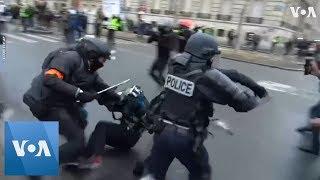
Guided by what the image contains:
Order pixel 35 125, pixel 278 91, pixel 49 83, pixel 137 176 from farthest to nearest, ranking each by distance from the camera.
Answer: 1. pixel 278 91
2. pixel 137 176
3. pixel 49 83
4. pixel 35 125

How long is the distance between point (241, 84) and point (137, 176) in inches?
72.6

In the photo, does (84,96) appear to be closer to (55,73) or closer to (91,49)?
(55,73)

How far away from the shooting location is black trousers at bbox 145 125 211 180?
150 inches

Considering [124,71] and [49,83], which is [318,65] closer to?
[49,83]

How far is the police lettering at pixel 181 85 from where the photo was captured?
12.3 ft

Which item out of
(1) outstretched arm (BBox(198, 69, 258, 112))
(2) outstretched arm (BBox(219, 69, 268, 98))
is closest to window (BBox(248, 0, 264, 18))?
(2) outstretched arm (BBox(219, 69, 268, 98))

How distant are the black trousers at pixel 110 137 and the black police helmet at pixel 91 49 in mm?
909

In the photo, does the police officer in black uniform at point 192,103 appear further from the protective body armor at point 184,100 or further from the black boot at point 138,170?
the black boot at point 138,170

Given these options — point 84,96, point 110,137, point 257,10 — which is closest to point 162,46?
point 110,137

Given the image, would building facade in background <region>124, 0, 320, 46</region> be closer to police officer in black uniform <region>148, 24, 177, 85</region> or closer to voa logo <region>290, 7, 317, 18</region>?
voa logo <region>290, 7, 317, 18</region>

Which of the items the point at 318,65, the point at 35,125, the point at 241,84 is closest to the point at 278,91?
the point at 318,65

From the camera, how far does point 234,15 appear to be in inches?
1547

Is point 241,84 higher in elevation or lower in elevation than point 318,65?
higher

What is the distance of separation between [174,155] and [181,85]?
0.55 meters
